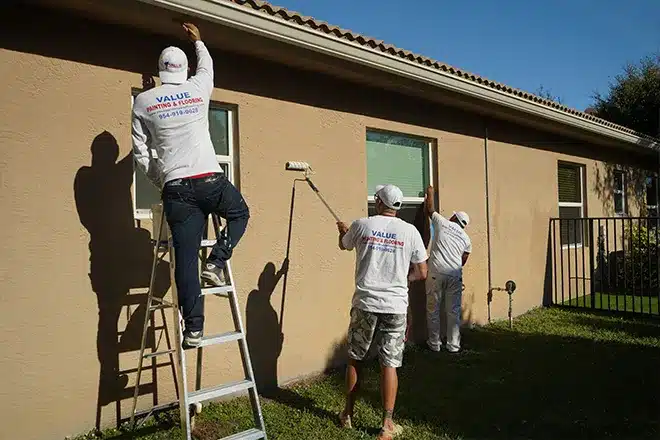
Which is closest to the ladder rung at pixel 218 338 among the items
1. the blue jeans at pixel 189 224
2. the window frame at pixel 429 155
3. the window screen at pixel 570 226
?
the blue jeans at pixel 189 224

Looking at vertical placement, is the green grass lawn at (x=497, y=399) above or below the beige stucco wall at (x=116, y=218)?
below

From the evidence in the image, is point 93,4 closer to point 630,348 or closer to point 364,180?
point 364,180

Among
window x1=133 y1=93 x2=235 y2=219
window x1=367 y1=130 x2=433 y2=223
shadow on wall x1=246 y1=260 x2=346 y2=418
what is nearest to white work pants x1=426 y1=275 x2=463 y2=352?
window x1=367 y1=130 x2=433 y2=223

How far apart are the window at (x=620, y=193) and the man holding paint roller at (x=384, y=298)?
919 cm

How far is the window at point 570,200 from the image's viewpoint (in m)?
9.70

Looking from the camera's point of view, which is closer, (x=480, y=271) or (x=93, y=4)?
(x=93, y=4)

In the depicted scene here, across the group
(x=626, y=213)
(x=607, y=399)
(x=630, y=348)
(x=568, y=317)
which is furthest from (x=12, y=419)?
(x=626, y=213)

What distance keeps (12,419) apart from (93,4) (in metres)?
2.87

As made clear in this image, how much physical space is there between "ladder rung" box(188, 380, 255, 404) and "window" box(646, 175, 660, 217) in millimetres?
12477

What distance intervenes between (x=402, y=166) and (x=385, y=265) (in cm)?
285

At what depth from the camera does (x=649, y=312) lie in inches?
318

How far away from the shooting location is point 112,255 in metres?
4.02

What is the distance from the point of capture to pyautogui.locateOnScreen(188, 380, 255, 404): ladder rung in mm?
3252

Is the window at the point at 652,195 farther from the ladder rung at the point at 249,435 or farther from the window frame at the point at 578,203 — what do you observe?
the ladder rung at the point at 249,435
